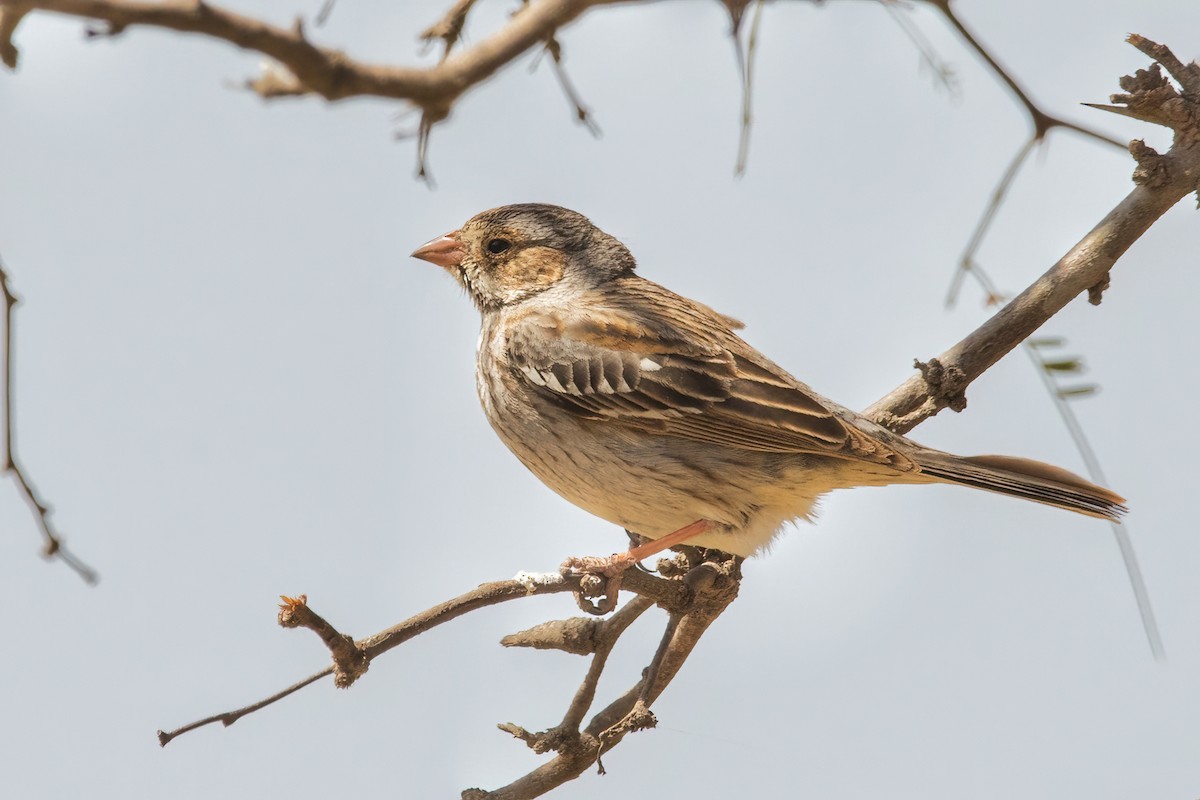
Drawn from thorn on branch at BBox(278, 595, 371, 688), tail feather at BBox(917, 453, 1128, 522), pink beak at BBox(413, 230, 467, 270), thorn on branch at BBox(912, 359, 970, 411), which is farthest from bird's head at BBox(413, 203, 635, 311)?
thorn on branch at BBox(278, 595, 371, 688)

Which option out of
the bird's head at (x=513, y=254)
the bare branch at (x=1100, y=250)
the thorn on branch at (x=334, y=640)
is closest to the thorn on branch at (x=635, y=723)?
the thorn on branch at (x=334, y=640)

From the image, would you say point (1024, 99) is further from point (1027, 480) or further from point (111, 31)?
point (111, 31)

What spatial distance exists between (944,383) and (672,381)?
1.18m

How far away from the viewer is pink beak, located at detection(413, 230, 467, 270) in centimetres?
639

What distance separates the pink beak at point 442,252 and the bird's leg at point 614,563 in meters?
1.82

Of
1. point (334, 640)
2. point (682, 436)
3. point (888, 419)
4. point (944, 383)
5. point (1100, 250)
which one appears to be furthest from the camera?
point (888, 419)

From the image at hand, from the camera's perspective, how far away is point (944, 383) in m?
5.27

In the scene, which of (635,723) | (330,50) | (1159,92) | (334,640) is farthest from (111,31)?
(1159,92)

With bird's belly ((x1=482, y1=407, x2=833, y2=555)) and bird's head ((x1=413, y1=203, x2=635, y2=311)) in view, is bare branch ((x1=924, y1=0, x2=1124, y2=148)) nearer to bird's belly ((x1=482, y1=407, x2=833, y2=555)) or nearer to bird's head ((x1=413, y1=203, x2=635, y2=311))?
bird's belly ((x1=482, y1=407, x2=833, y2=555))

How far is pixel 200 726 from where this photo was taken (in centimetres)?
323

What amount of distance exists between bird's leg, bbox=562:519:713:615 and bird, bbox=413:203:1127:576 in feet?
0.04

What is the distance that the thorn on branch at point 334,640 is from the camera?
3.33 m

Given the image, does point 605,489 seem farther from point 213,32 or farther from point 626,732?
point 213,32

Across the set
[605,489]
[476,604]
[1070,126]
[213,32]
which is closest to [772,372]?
[605,489]
